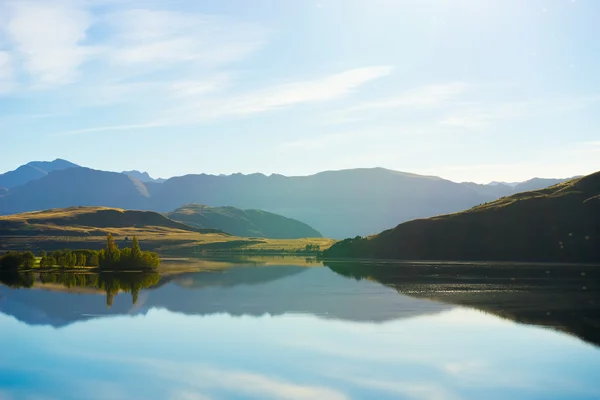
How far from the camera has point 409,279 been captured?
152 metres

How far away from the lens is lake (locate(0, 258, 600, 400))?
5191cm

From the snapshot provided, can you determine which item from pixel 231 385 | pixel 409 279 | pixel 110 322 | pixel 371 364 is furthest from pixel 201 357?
pixel 409 279

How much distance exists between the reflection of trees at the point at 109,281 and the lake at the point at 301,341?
1141 mm

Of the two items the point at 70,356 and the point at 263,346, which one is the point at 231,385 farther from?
the point at 70,356

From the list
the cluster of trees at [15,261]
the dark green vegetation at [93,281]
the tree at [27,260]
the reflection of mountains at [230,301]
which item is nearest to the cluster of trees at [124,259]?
the dark green vegetation at [93,281]

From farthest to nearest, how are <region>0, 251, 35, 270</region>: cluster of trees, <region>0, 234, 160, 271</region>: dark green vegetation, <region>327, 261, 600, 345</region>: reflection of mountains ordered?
<region>0, 251, 35, 270</region>: cluster of trees < <region>0, 234, 160, 271</region>: dark green vegetation < <region>327, 261, 600, 345</region>: reflection of mountains

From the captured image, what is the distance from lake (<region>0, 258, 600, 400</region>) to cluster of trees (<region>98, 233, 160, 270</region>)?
38.1 meters

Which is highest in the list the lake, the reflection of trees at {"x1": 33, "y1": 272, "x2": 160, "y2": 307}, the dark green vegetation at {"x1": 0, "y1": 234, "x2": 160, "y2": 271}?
the dark green vegetation at {"x1": 0, "y1": 234, "x2": 160, "y2": 271}

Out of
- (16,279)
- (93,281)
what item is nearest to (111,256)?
(16,279)

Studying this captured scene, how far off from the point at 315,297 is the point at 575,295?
50.6 meters

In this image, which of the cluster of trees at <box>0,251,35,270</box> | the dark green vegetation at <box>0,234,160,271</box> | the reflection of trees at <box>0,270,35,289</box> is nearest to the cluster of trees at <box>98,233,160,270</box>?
the dark green vegetation at <box>0,234,160,271</box>

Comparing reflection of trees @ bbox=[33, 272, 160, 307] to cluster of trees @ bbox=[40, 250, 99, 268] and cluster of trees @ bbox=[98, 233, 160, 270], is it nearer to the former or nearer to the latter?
cluster of trees @ bbox=[98, 233, 160, 270]

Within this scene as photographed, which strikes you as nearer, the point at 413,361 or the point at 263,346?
the point at 413,361

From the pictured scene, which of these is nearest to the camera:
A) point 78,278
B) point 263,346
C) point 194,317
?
point 263,346
